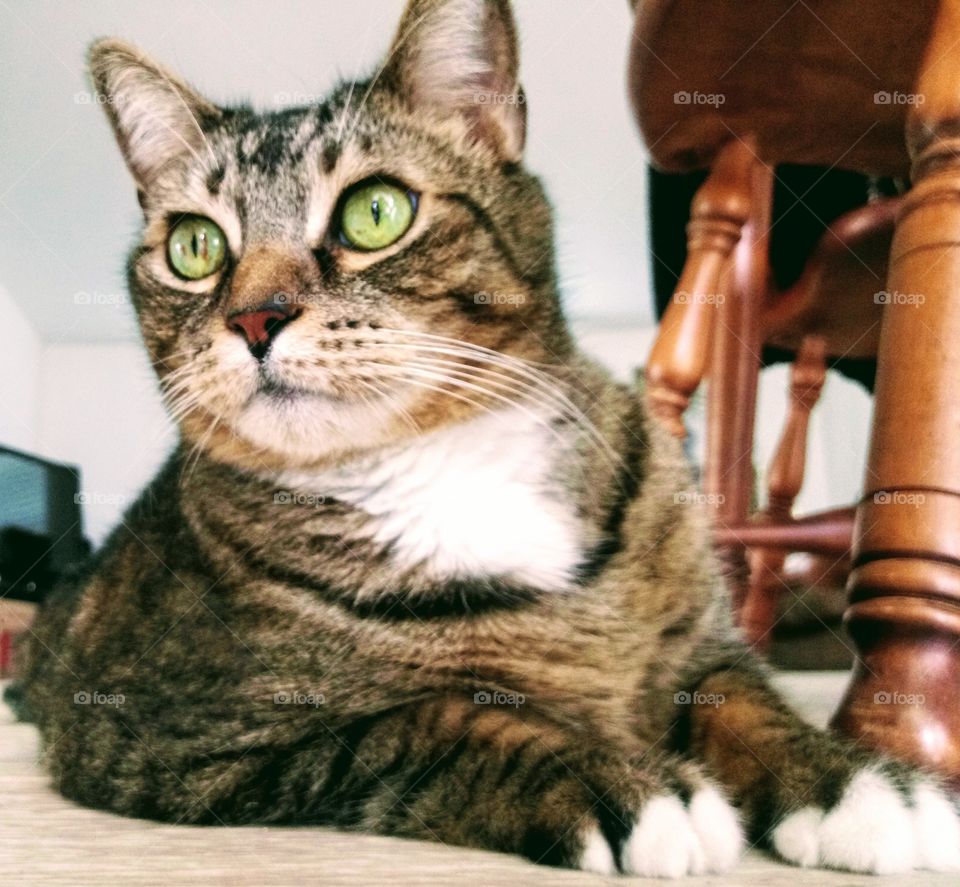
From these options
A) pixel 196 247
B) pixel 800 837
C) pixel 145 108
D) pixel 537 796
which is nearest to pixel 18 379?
pixel 145 108

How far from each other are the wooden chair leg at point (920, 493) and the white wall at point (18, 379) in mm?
1756

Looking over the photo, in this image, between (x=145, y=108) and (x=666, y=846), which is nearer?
(x=666, y=846)

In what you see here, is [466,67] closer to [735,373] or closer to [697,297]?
[697,297]

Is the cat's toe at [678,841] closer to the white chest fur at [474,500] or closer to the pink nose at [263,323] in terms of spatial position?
the white chest fur at [474,500]

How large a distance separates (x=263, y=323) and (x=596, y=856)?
468 millimetres

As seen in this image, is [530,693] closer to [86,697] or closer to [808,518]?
[86,697]

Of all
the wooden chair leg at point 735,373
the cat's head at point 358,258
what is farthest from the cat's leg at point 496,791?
the wooden chair leg at point 735,373

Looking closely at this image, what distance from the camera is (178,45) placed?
1.51m

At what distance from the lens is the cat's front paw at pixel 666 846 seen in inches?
20.6

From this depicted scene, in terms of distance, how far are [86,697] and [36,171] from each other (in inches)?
54.6

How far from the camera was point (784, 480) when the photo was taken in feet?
6.52

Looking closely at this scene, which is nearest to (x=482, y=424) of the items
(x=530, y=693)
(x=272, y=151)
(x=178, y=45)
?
(x=530, y=693)

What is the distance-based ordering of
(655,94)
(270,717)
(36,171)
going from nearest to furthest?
(270,717) < (655,94) < (36,171)

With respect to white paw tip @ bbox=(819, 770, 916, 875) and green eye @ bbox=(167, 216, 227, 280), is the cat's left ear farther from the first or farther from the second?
white paw tip @ bbox=(819, 770, 916, 875)
